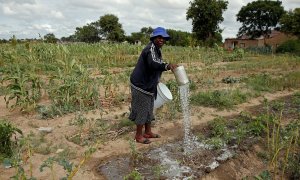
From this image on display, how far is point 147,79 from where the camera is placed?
400cm

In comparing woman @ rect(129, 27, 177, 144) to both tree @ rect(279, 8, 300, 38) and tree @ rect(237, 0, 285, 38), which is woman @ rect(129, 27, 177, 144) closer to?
tree @ rect(279, 8, 300, 38)

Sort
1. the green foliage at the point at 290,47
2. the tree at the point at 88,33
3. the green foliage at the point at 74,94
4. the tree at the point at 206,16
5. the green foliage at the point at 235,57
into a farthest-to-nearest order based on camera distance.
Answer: the tree at the point at 88,33
the tree at the point at 206,16
the green foliage at the point at 290,47
the green foliage at the point at 235,57
the green foliage at the point at 74,94

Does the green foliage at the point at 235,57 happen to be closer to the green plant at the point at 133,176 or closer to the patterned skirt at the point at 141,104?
the patterned skirt at the point at 141,104

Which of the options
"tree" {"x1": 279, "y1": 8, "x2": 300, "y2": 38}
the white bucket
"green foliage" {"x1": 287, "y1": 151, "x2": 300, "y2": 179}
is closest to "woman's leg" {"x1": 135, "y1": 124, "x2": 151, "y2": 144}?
the white bucket

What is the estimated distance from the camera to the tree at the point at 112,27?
40906 mm

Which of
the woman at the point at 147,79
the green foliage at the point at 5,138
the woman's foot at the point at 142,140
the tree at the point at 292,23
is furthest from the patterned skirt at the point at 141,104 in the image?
the tree at the point at 292,23

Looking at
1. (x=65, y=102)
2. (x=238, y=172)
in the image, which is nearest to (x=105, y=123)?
(x=65, y=102)

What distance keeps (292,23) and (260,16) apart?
10242 mm

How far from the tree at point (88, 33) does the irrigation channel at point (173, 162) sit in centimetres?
4108

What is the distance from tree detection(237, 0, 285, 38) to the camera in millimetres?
35219

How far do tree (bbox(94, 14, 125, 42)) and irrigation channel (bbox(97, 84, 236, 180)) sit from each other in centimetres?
3722

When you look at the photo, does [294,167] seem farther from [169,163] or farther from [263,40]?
[263,40]

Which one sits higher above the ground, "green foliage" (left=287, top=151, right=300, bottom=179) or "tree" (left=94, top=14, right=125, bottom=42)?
"tree" (left=94, top=14, right=125, bottom=42)

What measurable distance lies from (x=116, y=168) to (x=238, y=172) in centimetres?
131
